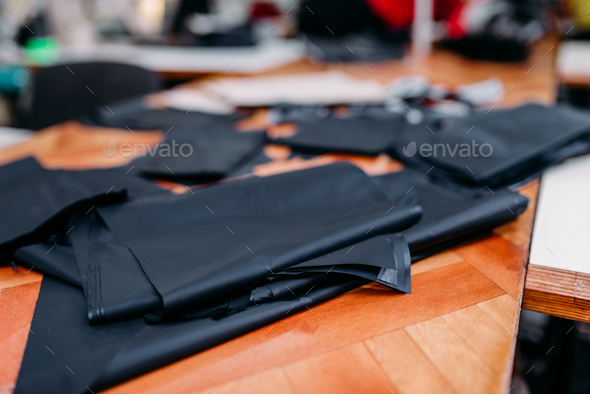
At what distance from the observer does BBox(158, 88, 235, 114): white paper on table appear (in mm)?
1124

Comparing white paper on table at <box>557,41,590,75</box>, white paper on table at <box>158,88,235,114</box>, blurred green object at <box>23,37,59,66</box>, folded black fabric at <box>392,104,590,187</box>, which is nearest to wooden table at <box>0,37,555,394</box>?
folded black fabric at <box>392,104,590,187</box>

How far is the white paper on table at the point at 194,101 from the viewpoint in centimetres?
112

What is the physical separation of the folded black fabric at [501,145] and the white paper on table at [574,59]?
31.3 inches

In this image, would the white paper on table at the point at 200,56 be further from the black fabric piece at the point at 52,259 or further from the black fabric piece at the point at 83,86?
the black fabric piece at the point at 52,259

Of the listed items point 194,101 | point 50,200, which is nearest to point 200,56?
point 194,101

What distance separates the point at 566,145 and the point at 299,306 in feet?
1.87

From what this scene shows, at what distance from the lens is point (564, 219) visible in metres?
0.54

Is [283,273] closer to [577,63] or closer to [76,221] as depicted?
[76,221]

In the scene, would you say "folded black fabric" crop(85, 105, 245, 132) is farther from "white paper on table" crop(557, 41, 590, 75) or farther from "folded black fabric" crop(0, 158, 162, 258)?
"white paper on table" crop(557, 41, 590, 75)

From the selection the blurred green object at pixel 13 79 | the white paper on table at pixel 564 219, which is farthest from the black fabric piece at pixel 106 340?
the blurred green object at pixel 13 79

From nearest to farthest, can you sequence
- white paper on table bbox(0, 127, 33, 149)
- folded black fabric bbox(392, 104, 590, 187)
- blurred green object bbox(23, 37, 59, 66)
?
folded black fabric bbox(392, 104, 590, 187) → white paper on table bbox(0, 127, 33, 149) → blurred green object bbox(23, 37, 59, 66)

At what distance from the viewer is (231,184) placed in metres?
0.57

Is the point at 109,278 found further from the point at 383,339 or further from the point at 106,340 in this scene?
the point at 383,339

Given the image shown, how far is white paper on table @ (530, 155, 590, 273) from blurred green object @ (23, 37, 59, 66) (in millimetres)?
2087
